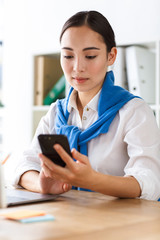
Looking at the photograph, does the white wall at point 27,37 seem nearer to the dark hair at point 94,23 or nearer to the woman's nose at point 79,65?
the dark hair at point 94,23

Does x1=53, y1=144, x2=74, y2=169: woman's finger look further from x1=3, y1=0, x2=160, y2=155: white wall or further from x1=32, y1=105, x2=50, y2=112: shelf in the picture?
x1=32, y1=105, x2=50, y2=112: shelf

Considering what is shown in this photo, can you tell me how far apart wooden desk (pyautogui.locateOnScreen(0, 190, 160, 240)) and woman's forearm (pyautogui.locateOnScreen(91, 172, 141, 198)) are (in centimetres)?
2

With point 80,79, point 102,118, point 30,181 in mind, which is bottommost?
point 30,181

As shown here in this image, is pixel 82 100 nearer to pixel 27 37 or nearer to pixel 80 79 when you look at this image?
pixel 80 79

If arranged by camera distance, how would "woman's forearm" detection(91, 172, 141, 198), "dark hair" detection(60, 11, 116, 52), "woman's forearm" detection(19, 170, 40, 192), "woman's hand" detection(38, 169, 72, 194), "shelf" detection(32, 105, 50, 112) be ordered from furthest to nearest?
"shelf" detection(32, 105, 50, 112)
"dark hair" detection(60, 11, 116, 52)
"woman's forearm" detection(19, 170, 40, 192)
"woman's hand" detection(38, 169, 72, 194)
"woman's forearm" detection(91, 172, 141, 198)

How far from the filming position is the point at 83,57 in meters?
1.49

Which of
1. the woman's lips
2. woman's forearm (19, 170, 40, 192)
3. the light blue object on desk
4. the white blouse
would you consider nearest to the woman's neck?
the white blouse

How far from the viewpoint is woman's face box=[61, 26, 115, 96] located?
1.49m

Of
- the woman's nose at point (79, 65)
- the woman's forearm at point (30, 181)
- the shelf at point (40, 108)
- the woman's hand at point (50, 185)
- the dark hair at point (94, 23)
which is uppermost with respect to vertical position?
the dark hair at point (94, 23)

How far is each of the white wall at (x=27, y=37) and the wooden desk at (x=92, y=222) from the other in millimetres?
1970

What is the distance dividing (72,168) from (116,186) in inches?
8.0

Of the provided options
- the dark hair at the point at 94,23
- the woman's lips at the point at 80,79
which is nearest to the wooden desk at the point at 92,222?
the woman's lips at the point at 80,79

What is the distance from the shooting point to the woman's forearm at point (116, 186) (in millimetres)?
1216

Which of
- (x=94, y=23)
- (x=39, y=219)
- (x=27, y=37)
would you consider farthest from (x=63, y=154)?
(x=27, y=37)
